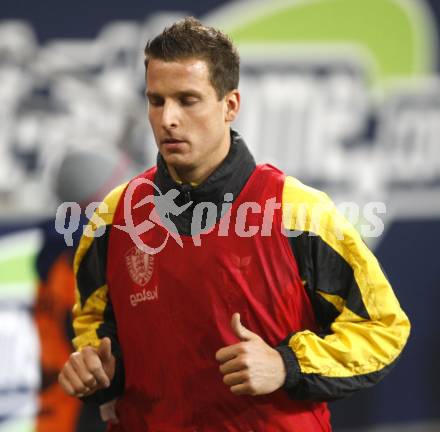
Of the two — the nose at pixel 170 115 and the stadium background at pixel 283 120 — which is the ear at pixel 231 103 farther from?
the stadium background at pixel 283 120

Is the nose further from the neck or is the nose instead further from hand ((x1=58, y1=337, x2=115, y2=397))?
hand ((x1=58, y1=337, x2=115, y2=397))

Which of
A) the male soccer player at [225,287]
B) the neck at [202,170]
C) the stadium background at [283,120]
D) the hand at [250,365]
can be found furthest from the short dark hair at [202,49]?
the stadium background at [283,120]

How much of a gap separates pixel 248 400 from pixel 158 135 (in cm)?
54

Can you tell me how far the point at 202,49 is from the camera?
1.89 meters

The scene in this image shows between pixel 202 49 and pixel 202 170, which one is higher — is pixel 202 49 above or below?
above

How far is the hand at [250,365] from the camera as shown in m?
1.73

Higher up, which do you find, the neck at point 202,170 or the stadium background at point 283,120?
the stadium background at point 283,120

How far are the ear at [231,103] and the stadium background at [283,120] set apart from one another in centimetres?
120

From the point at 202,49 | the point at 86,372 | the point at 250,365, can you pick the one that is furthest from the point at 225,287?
the point at 202,49

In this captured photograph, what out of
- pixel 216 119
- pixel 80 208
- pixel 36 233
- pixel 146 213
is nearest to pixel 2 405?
pixel 36 233

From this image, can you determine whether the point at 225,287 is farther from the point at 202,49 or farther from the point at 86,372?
the point at 202,49

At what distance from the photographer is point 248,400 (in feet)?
6.16

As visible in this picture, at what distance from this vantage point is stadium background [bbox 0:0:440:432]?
11.2ft

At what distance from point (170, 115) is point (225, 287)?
1.12ft
